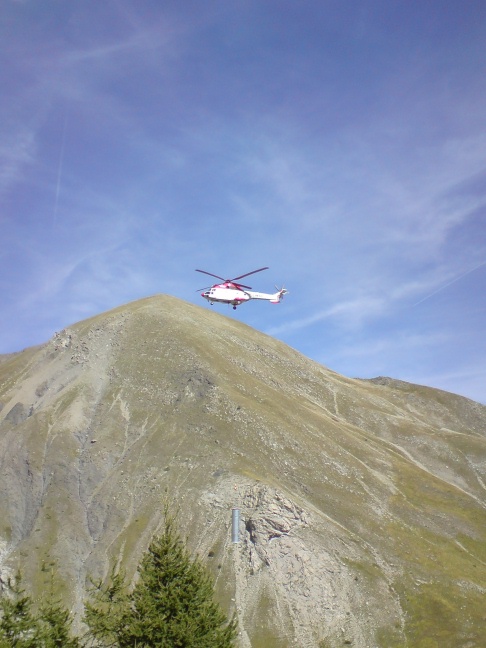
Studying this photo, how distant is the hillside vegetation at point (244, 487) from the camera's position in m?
88.6

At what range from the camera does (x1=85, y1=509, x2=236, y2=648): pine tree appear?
88.0ft

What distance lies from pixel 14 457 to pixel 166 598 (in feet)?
370

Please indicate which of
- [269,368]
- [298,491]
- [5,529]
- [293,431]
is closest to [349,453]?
[293,431]

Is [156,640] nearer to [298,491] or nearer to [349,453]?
[298,491]

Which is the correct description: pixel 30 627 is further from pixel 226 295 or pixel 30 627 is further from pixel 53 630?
pixel 226 295

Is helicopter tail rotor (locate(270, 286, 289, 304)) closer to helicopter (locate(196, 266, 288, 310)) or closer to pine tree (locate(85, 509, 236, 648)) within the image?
helicopter (locate(196, 266, 288, 310))

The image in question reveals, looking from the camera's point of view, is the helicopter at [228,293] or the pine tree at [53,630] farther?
the helicopter at [228,293]

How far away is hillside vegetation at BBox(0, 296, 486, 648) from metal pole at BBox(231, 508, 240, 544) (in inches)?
44.9

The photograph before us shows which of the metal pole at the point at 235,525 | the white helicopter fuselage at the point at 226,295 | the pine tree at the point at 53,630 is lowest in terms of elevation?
the pine tree at the point at 53,630

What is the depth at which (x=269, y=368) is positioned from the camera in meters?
→ 169

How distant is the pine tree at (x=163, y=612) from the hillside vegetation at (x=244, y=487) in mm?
36953

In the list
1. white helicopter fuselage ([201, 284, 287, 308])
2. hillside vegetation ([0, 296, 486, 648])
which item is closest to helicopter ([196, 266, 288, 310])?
white helicopter fuselage ([201, 284, 287, 308])

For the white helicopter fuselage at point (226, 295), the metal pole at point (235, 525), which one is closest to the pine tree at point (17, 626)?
the white helicopter fuselage at point (226, 295)

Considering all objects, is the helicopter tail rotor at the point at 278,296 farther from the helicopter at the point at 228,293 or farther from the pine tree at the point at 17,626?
the pine tree at the point at 17,626
